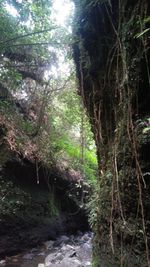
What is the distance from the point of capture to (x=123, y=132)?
2.49 metres

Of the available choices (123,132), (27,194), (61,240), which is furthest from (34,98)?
(123,132)

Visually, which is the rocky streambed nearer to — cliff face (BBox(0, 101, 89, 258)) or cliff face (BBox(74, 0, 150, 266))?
cliff face (BBox(0, 101, 89, 258))

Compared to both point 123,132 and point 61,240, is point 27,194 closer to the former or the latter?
point 61,240

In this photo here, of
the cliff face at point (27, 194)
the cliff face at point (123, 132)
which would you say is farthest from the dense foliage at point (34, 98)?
the cliff face at point (123, 132)

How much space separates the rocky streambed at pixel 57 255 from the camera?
18.1ft

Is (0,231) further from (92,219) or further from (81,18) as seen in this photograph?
(81,18)

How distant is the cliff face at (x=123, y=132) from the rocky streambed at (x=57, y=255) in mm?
2983

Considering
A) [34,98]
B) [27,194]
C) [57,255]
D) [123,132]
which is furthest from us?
[34,98]

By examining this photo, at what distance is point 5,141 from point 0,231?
6.24 feet

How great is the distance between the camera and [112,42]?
3090 millimetres

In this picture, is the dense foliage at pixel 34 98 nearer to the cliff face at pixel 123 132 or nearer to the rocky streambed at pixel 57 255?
the rocky streambed at pixel 57 255

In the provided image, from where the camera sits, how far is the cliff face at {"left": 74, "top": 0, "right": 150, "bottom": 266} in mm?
2158

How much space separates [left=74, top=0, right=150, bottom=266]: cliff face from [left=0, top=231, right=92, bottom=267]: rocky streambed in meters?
2.98

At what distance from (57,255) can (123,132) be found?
4.35 metres
